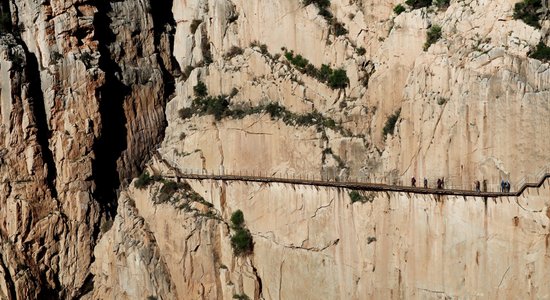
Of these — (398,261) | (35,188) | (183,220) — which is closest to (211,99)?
(183,220)

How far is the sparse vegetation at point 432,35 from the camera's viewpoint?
107 ft

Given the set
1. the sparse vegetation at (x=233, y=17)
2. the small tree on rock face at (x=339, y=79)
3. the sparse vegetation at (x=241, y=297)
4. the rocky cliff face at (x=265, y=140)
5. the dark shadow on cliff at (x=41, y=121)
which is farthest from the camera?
the sparse vegetation at (x=233, y=17)

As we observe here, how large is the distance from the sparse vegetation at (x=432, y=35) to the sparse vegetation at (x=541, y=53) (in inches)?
156

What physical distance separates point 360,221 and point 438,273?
12.6ft

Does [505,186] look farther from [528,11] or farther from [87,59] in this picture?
[87,59]

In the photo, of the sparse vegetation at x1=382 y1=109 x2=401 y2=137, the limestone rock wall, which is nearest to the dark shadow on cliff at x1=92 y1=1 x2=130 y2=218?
the limestone rock wall

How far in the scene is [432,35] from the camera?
32.9 meters

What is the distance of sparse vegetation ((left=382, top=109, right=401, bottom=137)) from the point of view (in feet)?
110

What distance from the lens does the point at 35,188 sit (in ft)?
131

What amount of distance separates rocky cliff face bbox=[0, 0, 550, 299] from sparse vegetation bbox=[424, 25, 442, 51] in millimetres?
238

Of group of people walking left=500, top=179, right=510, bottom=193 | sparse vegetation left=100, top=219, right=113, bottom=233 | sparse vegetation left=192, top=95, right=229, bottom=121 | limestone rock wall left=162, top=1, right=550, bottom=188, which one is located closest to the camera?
group of people walking left=500, top=179, right=510, bottom=193

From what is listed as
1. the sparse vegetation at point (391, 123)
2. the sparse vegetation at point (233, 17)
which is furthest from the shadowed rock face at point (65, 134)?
the sparse vegetation at point (391, 123)

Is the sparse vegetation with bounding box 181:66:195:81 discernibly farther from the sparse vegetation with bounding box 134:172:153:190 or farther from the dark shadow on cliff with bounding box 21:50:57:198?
the dark shadow on cliff with bounding box 21:50:57:198

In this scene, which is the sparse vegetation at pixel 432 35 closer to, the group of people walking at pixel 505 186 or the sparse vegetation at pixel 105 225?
the group of people walking at pixel 505 186
